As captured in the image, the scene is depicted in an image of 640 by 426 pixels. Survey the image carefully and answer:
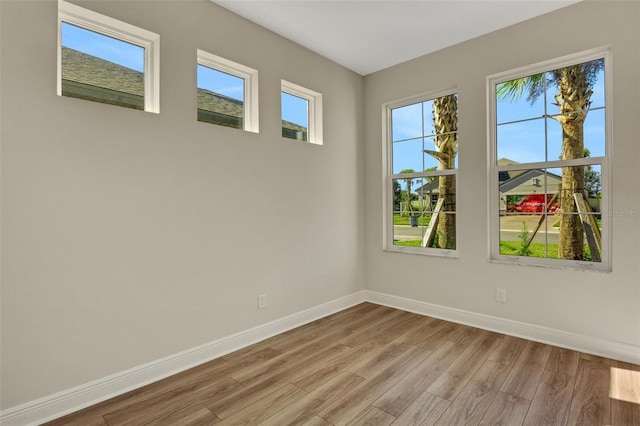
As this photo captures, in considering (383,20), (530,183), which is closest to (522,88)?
(530,183)

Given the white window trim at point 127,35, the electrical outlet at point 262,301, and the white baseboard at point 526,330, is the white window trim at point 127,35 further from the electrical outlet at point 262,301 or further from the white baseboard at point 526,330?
the white baseboard at point 526,330

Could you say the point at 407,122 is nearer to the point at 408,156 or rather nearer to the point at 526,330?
the point at 408,156

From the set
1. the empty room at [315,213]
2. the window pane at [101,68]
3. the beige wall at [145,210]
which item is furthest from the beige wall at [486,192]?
the window pane at [101,68]

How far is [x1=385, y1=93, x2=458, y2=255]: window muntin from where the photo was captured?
3396 millimetres

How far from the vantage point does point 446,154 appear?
11.2ft

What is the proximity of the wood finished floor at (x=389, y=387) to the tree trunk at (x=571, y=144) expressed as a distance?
908mm

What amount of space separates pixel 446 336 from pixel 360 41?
9.70 feet

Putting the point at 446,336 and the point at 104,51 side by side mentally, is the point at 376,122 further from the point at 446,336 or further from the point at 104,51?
the point at 104,51

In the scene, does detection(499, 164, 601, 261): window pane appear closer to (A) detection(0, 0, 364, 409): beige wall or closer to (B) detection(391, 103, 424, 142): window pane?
(B) detection(391, 103, 424, 142): window pane

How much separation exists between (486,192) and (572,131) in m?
0.82

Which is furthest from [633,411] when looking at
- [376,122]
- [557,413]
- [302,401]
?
[376,122]

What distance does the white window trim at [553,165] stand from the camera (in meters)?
2.50

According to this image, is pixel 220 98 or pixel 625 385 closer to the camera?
pixel 625 385

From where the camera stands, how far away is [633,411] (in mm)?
1808
